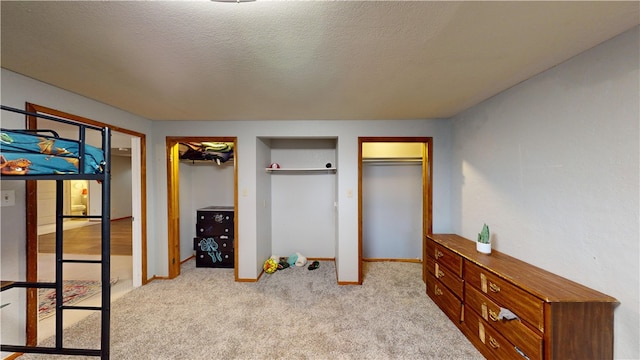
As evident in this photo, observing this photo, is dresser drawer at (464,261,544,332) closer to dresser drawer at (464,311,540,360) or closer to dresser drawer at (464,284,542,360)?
dresser drawer at (464,284,542,360)

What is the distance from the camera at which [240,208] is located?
312 cm

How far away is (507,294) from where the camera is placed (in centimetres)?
160

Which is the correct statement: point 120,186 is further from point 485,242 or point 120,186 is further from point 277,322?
point 485,242

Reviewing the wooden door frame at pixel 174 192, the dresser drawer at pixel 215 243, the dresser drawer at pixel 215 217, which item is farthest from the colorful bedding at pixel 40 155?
the dresser drawer at pixel 215 243

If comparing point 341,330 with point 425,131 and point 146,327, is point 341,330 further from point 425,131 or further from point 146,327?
point 425,131

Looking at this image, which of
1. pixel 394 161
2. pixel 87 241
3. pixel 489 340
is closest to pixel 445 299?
pixel 489 340

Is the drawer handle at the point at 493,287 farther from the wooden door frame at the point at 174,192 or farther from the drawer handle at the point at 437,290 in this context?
the wooden door frame at the point at 174,192

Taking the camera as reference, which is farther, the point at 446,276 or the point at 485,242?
the point at 446,276

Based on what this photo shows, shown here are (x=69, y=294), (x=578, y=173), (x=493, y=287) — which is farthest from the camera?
(x=69, y=294)

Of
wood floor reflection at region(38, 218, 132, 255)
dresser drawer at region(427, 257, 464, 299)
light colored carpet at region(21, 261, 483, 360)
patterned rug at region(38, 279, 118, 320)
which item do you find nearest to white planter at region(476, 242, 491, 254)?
dresser drawer at region(427, 257, 464, 299)

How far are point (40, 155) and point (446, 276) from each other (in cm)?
321

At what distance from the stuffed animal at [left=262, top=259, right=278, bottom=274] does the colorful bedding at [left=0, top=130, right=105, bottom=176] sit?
2.50 meters

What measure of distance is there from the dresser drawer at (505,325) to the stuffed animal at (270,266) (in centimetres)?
245

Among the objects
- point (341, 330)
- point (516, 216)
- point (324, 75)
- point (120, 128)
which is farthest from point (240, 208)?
point (516, 216)
